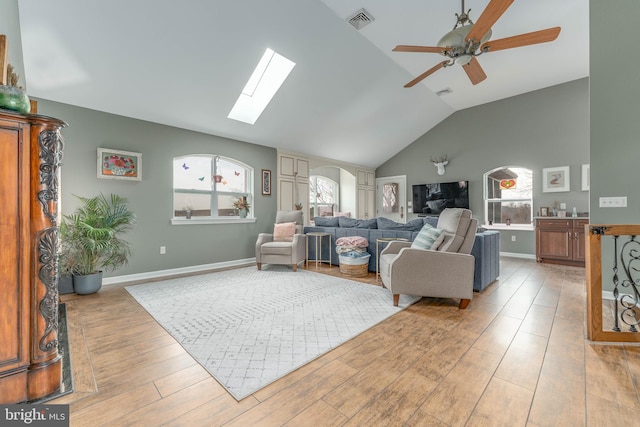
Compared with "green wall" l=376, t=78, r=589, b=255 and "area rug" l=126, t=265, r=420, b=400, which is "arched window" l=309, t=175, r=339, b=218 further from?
"area rug" l=126, t=265, r=420, b=400

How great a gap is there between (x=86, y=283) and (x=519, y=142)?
7939mm

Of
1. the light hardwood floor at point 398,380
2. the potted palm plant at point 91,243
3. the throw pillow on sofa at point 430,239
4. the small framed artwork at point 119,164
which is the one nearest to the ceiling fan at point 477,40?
the throw pillow on sofa at point 430,239

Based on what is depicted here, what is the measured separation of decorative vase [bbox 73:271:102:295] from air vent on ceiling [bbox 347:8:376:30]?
453 centimetres

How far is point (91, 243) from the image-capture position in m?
Result: 3.20

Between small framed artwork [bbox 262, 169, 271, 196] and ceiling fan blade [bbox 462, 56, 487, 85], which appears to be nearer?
ceiling fan blade [bbox 462, 56, 487, 85]

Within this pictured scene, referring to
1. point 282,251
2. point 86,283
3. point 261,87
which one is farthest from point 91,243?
point 261,87

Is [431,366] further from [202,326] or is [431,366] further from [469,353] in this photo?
[202,326]

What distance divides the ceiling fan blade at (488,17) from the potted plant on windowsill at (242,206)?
4.20 metres

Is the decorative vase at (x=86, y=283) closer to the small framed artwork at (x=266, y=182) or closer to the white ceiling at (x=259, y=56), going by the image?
the white ceiling at (x=259, y=56)

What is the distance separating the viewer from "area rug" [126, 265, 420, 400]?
176 centimetres

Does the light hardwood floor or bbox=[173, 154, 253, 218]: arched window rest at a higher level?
bbox=[173, 154, 253, 218]: arched window

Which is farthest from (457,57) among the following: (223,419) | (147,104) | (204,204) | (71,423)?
(204,204)

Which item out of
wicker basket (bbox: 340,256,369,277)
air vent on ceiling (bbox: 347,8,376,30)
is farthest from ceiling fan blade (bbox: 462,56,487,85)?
wicker basket (bbox: 340,256,369,277)

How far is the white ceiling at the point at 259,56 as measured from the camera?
112 inches
